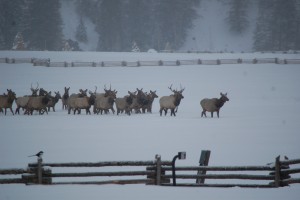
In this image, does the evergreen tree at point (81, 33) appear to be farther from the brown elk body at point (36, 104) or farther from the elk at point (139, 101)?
the brown elk body at point (36, 104)

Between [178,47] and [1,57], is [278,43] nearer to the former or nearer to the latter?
[178,47]

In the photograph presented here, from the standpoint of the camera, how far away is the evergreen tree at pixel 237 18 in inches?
4097

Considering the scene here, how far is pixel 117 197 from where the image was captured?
38.9 ft

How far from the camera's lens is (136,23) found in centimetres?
10312

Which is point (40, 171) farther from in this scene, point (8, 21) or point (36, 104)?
point (8, 21)

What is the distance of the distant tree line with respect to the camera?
89312 millimetres

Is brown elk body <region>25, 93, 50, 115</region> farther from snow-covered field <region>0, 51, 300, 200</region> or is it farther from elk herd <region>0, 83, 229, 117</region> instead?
snow-covered field <region>0, 51, 300, 200</region>

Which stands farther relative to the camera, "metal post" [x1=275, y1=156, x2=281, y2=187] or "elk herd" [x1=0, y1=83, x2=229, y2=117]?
"elk herd" [x1=0, y1=83, x2=229, y2=117]

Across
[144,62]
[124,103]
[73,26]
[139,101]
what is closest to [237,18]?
[73,26]

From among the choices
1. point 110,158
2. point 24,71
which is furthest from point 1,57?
point 110,158

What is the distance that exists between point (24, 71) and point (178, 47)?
2038 inches

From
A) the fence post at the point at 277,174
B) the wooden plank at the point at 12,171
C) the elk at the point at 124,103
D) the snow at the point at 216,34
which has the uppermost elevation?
the snow at the point at 216,34

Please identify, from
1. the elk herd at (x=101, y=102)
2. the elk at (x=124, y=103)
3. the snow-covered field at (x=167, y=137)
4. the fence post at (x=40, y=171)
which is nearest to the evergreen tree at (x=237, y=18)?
the snow-covered field at (x=167, y=137)

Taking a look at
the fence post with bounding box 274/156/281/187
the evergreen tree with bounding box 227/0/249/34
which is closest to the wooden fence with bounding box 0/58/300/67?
the evergreen tree with bounding box 227/0/249/34
